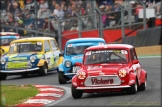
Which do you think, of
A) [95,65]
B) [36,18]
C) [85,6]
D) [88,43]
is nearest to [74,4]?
[85,6]

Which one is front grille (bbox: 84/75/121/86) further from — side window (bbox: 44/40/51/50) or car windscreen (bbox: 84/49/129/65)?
side window (bbox: 44/40/51/50)

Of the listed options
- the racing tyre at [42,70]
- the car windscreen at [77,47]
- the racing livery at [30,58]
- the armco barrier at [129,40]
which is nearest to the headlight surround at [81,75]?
the car windscreen at [77,47]

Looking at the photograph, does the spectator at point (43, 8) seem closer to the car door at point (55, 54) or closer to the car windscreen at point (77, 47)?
the car door at point (55, 54)

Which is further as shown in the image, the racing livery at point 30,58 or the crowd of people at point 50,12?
the crowd of people at point 50,12

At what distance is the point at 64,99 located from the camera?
1131 cm

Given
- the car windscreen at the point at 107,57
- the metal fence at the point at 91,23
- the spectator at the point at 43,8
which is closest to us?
the car windscreen at the point at 107,57

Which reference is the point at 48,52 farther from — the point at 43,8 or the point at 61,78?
the point at 43,8

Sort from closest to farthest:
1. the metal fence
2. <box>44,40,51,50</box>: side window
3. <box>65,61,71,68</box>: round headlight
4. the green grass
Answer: the green grass → <box>65,61,71,68</box>: round headlight → <box>44,40,51,50</box>: side window → the metal fence

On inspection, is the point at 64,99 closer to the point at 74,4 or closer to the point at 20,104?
the point at 20,104

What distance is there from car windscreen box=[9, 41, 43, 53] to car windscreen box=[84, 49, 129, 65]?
816 centimetres

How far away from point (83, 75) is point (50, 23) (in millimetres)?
19361

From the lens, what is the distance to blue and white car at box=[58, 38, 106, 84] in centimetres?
1556

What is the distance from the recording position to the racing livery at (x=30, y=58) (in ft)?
62.6

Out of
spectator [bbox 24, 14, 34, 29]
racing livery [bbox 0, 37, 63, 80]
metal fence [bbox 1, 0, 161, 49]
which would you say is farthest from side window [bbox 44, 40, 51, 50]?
spectator [bbox 24, 14, 34, 29]
